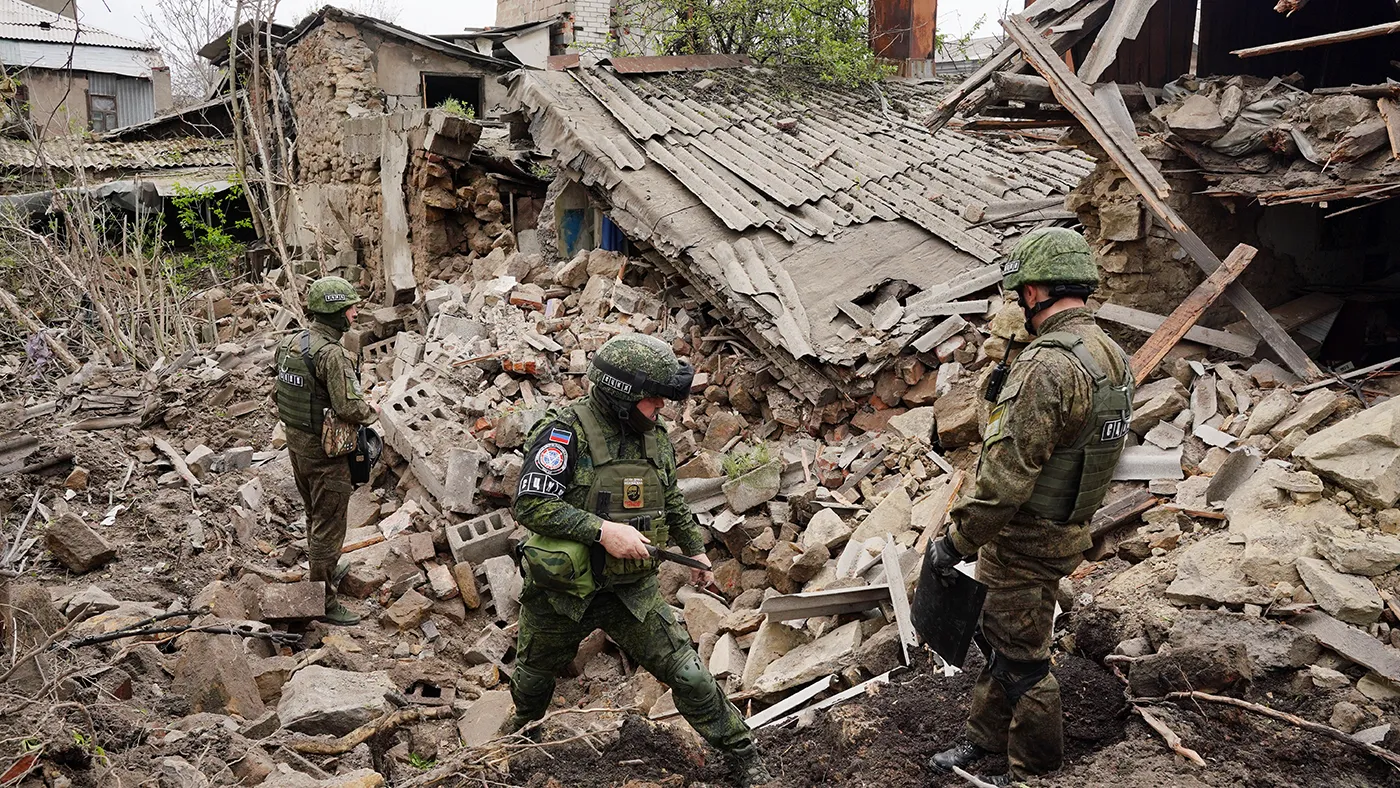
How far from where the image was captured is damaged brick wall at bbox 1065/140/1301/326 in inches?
254

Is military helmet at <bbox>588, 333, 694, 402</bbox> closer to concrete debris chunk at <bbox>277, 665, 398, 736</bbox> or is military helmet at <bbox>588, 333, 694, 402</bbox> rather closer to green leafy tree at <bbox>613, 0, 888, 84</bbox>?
concrete debris chunk at <bbox>277, 665, 398, 736</bbox>

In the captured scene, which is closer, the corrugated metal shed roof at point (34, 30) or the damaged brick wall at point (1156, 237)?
the damaged brick wall at point (1156, 237)

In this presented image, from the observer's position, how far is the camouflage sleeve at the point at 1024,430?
322 cm

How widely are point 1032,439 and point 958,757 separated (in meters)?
1.35

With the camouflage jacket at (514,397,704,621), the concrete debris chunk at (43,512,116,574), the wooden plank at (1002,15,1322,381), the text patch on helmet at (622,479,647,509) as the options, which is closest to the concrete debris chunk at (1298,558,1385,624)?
the wooden plank at (1002,15,1322,381)

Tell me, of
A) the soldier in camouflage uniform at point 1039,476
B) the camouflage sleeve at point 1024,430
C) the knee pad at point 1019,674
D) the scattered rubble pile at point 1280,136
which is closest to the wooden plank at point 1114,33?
the scattered rubble pile at point 1280,136

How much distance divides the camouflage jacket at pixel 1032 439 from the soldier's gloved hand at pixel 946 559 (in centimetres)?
9

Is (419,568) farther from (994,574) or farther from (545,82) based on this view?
(545,82)

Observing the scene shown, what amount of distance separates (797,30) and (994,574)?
1097 centimetres

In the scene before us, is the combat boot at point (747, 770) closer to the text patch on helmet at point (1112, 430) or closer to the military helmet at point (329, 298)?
the text patch on helmet at point (1112, 430)

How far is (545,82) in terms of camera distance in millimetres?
10539

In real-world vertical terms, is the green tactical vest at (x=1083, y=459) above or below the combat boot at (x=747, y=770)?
above

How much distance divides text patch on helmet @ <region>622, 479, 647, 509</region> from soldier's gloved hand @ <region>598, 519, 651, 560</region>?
191 mm

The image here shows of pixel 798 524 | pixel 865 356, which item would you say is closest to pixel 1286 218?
pixel 865 356
